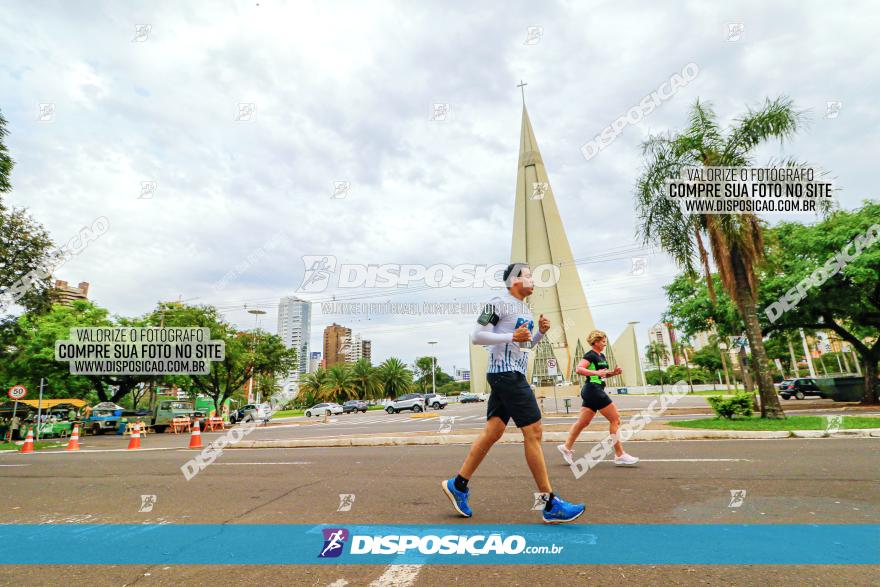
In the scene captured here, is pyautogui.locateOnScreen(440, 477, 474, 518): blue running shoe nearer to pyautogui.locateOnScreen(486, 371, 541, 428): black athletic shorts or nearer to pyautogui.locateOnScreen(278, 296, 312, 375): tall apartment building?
pyautogui.locateOnScreen(486, 371, 541, 428): black athletic shorts

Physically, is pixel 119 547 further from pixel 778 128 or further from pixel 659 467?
pixel 778 128

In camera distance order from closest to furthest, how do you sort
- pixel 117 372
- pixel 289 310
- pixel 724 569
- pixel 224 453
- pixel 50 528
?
pixel 724 569 < pixel 50 528 < pixel 224 453 < pixel 117 372 < pixel 289 310

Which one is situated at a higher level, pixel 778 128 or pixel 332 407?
pixel 778 128

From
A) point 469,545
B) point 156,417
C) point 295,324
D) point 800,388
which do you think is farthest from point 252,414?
point 295,324

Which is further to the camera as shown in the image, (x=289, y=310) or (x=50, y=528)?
(x=289, y=310)

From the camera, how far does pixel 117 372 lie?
89.4 ft

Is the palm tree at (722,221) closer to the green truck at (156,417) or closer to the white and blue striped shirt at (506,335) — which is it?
the white and blue striped shirt at (506,335)

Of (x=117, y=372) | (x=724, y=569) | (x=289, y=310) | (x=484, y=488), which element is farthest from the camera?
(x=289, y=310)

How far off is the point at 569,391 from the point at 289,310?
139261mm

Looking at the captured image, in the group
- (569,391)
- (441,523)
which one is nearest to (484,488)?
(441,523)

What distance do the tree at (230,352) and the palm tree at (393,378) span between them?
3452 centimetres

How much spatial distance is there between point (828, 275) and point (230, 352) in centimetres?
3260

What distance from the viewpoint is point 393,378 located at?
7175cm

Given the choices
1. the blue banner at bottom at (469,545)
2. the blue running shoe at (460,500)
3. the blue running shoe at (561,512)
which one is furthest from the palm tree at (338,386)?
the blue running shoe at (561,512)
